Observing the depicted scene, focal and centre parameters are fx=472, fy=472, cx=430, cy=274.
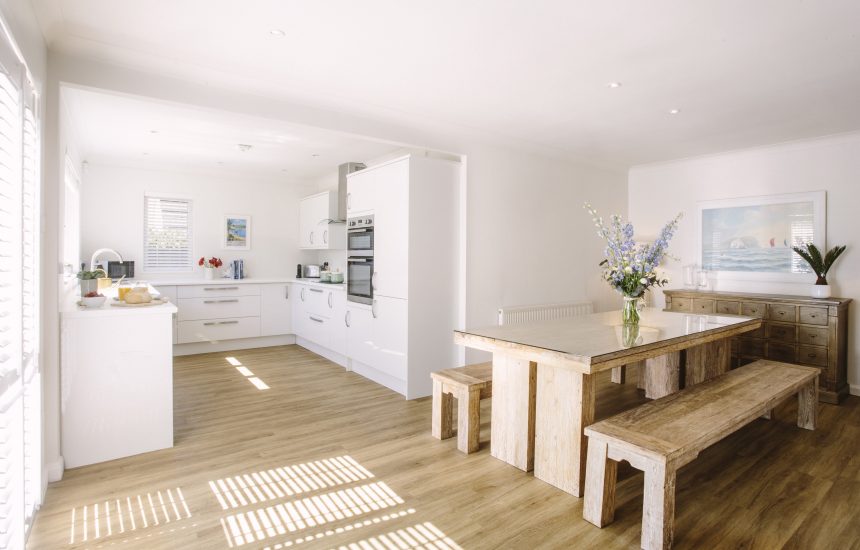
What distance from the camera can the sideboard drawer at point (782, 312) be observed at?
4.27m

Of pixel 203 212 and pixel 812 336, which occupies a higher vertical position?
pixel 203 212

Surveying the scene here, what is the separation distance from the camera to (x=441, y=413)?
323 centimetres

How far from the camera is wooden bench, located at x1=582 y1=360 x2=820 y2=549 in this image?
2.00m

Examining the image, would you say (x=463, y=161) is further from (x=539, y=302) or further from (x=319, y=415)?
(x=319, y=415)

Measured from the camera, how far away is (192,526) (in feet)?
7.12

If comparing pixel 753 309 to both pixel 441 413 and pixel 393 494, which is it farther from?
pixel 393 494

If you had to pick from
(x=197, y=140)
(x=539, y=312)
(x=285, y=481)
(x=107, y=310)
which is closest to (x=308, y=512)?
(x=285, y=481)

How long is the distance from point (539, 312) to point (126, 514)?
12.9 feet

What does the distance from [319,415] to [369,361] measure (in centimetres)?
101

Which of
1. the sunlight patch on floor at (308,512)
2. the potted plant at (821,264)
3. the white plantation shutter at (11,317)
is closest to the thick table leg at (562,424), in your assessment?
the sunlight patch on floor at (308,512)

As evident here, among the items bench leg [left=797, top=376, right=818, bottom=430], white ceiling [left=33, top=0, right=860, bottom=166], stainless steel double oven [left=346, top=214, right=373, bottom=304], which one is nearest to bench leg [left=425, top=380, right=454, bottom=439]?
stainless steel double oven [left=346, top=214, right=373, bottom=304]

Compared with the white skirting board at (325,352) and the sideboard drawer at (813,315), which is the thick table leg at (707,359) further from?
the white skirting board at (325,352)

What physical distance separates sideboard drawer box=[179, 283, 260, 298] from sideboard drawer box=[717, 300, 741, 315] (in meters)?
5.41

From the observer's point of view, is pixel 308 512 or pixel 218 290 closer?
pixel 308 512
